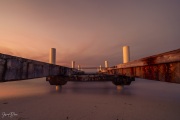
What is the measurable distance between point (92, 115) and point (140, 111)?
2.00m

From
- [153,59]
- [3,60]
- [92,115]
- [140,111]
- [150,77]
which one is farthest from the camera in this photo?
[140,111]

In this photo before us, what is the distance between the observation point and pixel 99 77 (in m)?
7.95

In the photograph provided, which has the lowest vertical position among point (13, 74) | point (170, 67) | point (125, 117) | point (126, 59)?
point (125, 117)

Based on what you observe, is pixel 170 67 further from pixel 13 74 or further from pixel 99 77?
pixel 99 77

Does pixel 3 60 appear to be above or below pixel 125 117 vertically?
above

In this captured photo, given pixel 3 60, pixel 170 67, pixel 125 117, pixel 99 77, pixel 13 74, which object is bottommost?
pixel 125 117

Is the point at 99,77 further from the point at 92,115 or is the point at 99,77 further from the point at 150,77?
the point at 150,77

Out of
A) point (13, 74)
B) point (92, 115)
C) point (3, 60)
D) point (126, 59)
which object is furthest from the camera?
point (126, 59)

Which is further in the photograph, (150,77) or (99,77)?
(99,77)

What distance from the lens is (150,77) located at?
2.29m

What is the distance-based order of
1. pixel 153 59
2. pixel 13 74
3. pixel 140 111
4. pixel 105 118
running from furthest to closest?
pixel 140 111 → pixel 105 118 → pixel 153 59 → pixel 13 74

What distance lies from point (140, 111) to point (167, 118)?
0.89 m

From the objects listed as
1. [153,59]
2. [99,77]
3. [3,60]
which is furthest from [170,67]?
[99,77]

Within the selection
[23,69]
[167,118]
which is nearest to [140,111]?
[167,118]
